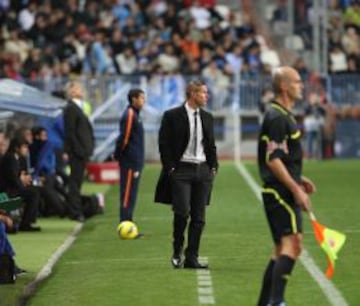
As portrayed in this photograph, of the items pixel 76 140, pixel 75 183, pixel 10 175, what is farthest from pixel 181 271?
pixel 75 183

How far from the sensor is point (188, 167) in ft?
52.5

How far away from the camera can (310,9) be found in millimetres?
44938

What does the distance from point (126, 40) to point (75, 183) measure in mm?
20171

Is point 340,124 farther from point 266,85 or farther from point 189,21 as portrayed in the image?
point 189,21

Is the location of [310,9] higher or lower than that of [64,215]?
higher

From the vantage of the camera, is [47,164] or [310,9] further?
[310,9]

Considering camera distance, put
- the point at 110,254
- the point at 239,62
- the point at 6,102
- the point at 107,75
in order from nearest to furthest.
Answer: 1. the point at 110,254
2. the point at 6,102
3. the point at 107,75
4. the point at 239,62

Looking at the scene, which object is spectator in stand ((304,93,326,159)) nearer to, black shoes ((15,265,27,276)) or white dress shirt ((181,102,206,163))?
white dress shirt ((181,102,206,163))

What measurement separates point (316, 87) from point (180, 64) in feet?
13.1

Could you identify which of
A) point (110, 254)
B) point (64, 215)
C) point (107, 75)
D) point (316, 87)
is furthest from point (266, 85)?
point (110, 254)

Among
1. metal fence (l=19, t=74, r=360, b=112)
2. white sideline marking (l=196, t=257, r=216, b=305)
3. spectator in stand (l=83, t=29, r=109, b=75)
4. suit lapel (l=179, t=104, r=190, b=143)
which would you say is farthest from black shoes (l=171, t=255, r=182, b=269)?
spectator in stand (l=83, t=29, r=109, b=75)

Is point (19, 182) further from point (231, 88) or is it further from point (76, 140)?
point (231, 88)

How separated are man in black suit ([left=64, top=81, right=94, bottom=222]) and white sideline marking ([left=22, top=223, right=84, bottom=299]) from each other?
43.4 inches

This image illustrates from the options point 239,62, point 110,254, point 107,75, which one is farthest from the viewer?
point 239,62
